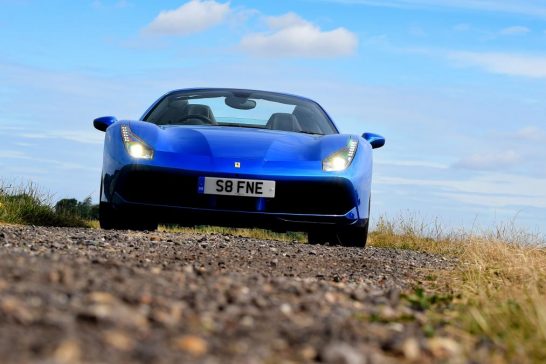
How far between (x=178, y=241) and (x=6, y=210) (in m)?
4.04

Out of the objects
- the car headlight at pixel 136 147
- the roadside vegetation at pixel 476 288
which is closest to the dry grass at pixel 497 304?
the roadside vegetation at pixel 476 288

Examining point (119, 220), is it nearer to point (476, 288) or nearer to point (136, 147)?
point (136, 147)

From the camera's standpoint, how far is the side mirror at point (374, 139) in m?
8.48

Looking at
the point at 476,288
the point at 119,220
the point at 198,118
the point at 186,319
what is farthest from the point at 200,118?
the point at 186,319

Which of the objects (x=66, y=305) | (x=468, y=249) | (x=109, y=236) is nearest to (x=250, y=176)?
(x=109, y=236)

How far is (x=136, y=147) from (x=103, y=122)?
3.06ft

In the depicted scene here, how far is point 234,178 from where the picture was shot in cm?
719

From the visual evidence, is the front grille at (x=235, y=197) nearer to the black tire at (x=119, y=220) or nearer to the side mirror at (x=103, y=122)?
the black tire at (x=119, y=220)

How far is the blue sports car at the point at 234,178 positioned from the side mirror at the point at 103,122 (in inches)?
12.9

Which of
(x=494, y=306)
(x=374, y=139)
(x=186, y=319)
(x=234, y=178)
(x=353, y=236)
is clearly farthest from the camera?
(x=374, y=139)

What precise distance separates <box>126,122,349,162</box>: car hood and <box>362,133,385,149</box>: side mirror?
62 cm

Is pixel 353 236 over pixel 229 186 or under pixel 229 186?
under

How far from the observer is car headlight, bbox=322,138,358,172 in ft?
24.2

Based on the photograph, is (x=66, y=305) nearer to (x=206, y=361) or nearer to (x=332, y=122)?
(x=206, y=361)
